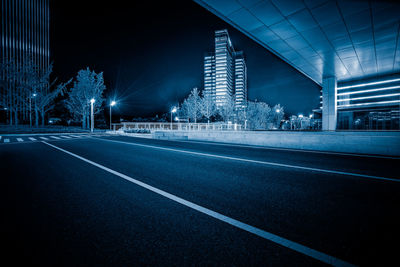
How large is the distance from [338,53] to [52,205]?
1742cm

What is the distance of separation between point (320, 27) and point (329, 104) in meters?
11.2

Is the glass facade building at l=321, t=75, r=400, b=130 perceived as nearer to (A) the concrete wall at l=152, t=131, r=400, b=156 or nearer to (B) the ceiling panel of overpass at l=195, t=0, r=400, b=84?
(B) the ceiling panel of overpass at l=195, t=0, r=400, b=84

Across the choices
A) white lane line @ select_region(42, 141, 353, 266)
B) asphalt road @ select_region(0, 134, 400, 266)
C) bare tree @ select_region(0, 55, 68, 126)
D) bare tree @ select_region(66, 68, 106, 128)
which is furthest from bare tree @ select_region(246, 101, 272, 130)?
white lane line @ select_region(42, 141, 353, 266)

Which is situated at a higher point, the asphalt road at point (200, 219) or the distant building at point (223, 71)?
the distant building at point (223, 71)

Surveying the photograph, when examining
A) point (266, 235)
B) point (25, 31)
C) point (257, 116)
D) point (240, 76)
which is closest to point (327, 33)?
point (266, 235)

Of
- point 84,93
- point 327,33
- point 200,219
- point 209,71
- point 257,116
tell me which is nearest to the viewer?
point 200,219

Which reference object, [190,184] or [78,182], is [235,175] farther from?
[78,182]

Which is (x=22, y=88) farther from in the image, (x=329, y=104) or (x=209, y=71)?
(x=209, y=71)

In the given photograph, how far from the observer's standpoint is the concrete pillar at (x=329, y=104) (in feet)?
55.7

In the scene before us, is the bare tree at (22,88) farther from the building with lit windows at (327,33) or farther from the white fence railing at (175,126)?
the building with lit windows at (327,33)

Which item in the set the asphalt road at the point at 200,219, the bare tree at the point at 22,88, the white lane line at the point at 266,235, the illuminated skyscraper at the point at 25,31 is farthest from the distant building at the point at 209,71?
the white lane line at the point at 266,235

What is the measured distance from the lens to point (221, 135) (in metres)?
13.3

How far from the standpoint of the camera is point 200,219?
226 centimetres

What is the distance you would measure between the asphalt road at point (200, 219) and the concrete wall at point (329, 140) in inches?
186
